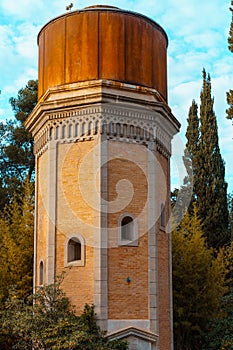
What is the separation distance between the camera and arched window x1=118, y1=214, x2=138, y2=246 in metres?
12.9

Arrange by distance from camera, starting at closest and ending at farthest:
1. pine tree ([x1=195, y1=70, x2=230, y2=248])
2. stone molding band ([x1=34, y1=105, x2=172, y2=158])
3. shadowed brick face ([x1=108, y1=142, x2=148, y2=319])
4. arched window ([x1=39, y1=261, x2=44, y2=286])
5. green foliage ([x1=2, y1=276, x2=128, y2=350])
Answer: green foliage ([x1=2, y1=276, x2=128, y2=350]), shadowed brick face ([x1=108, y1=142, x2=148, y2=319]), stone molding band ([x1=34, y1=105, x2=172, y2=158]), arched window ([x1=39, y1=261, x2=44, y2=286]), pine tree ([x1=195, y1=70, x2=230, y2=248])

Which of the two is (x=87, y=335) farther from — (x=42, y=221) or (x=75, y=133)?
(x=75, y=133)

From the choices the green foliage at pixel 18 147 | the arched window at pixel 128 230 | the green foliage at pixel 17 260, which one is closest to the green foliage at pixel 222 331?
the arched window at pixel 128 230

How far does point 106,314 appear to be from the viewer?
1227 centimetres

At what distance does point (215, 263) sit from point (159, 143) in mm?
7367

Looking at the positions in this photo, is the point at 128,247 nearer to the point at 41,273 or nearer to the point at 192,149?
the point at 41,273

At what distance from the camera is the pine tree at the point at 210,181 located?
24.0m

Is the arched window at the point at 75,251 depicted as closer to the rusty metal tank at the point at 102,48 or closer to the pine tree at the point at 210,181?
the rusty metal tank at the point at 102,48

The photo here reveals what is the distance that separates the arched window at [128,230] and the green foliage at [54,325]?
1.70 meters

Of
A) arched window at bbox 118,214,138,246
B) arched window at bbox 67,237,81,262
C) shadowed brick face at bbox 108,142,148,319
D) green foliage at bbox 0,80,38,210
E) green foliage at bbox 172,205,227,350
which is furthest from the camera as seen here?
green foliage at bbox 0,80,38,210

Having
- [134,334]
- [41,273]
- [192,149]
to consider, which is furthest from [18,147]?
[134,334]

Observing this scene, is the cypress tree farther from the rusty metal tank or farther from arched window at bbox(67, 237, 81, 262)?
arched window at bbox(67, 237, 81, 262)

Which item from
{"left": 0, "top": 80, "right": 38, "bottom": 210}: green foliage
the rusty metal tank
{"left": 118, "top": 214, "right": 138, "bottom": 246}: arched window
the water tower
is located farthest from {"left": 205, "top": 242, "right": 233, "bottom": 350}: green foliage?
{"left": 0, "top": 80, "right": 38, "bottom": 210}: green foliage

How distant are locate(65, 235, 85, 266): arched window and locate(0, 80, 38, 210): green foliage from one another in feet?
42.2
